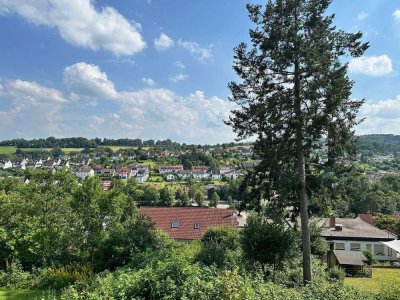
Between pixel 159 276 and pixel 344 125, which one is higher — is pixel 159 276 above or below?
below

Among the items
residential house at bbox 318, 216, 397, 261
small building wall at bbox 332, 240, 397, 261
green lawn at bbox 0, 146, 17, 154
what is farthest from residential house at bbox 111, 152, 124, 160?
small building wall at bbox 332, 240, 397, 261

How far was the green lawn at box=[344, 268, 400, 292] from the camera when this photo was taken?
8870 millimetres

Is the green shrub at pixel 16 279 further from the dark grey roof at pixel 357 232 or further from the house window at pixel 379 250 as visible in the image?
the house window at pixel 379 250

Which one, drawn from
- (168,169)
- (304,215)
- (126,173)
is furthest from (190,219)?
(168,169)

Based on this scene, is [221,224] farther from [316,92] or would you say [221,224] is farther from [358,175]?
[316,92]

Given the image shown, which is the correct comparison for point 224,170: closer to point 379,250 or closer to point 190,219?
point 379,250

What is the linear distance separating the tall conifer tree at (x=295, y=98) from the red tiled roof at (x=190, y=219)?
2028 cm

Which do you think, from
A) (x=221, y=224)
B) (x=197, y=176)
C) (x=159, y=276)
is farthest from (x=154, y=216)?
(x=197, y=176)

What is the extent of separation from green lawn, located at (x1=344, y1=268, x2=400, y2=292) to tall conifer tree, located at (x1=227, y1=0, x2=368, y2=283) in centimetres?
337

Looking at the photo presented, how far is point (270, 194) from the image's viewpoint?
14977 millimetres

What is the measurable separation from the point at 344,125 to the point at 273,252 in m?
6.25

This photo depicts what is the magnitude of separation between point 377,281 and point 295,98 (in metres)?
14.8

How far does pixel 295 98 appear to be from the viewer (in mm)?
Answer: 13703

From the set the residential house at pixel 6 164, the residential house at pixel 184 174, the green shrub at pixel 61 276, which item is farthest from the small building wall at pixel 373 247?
the residential house at pixel 6 164
